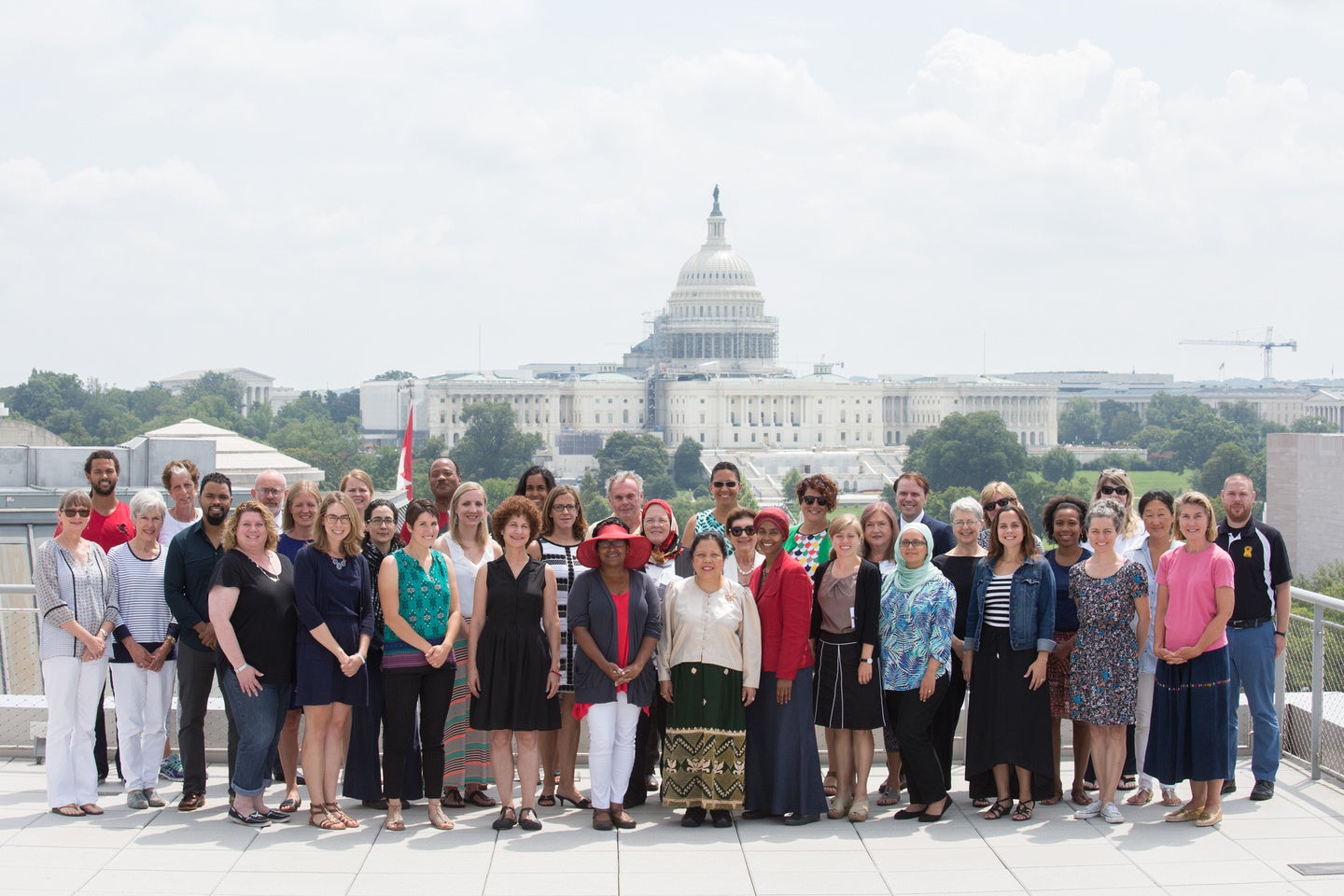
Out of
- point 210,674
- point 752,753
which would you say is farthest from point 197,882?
point 752,753

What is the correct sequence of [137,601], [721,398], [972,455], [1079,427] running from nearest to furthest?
[137,601] → [972,455] → [721,398] → [1079,427]

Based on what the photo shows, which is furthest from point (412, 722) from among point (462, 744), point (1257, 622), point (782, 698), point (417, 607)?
point (1257, 622)

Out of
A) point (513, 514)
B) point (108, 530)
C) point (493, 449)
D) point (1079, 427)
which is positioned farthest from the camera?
point (1079, 427)

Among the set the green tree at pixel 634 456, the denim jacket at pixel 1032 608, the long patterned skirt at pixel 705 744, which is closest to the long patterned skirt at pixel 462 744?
the long patterned skirt at pixel 705 744

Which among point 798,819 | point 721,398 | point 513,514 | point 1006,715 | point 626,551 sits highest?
point 721,398

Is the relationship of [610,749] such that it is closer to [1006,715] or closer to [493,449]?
[1006,715]

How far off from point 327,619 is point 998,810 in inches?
154

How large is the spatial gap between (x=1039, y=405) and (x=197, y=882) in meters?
150

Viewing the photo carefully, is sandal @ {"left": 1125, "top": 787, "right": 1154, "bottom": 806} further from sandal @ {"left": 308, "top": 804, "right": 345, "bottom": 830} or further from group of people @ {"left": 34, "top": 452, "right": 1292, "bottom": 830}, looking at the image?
sandal @ {"left": 308, "top": 804, "right": 345, "bottom": 830}

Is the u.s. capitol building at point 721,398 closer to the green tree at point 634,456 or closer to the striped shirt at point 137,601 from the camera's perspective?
the green tree at point 634,456

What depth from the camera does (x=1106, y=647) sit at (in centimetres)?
1027

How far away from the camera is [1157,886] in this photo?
29.2ft

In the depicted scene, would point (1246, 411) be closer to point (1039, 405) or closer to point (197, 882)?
point (1039, 405)

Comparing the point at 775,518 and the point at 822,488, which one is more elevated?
the point at 822,488
